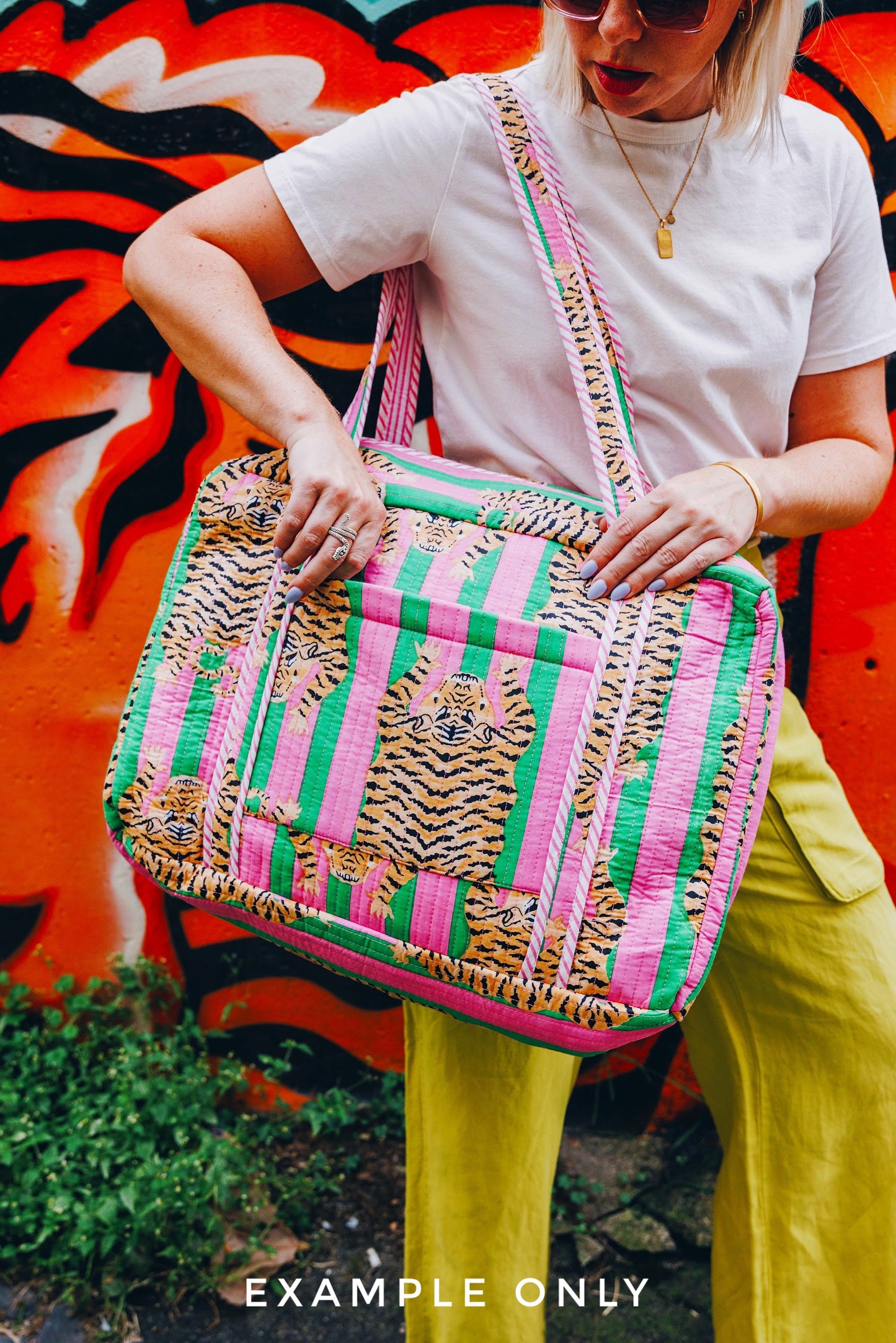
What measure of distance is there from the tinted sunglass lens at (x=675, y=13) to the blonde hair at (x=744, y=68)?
14 centimetres

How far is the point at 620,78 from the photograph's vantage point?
1.21 metres

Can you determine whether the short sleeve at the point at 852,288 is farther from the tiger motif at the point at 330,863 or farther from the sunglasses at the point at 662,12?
the tiger motif at the point at 330,863

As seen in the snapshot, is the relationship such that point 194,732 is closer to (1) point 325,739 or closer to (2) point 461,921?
(1) point 325,739

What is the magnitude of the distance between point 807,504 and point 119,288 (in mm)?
1453

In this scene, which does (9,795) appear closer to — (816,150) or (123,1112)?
(123,1112)

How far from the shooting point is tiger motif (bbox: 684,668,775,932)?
3.79ft

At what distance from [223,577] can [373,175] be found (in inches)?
21.2

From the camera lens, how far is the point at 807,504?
1362 mm

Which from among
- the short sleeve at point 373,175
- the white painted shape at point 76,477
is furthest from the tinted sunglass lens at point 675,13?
the white painted shape at point 76,477

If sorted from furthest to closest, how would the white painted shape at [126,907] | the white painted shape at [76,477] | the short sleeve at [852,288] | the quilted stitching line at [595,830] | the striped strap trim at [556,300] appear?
the white painted shape at [126,907], the white painted shape at [76,477], the short sleeve at [852,288], the striped strap trim at [556,300], the quilted stitching line at [595,830]

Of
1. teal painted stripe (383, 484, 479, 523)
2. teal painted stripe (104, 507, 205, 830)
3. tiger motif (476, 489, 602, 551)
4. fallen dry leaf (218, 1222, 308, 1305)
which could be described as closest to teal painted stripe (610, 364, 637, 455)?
tiger motif (476, 489, 602, 551)

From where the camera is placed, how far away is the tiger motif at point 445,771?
1178 millimetres

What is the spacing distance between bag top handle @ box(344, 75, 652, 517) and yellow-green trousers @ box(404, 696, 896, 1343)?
504mm

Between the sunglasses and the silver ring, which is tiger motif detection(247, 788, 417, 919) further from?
the sunglasses
